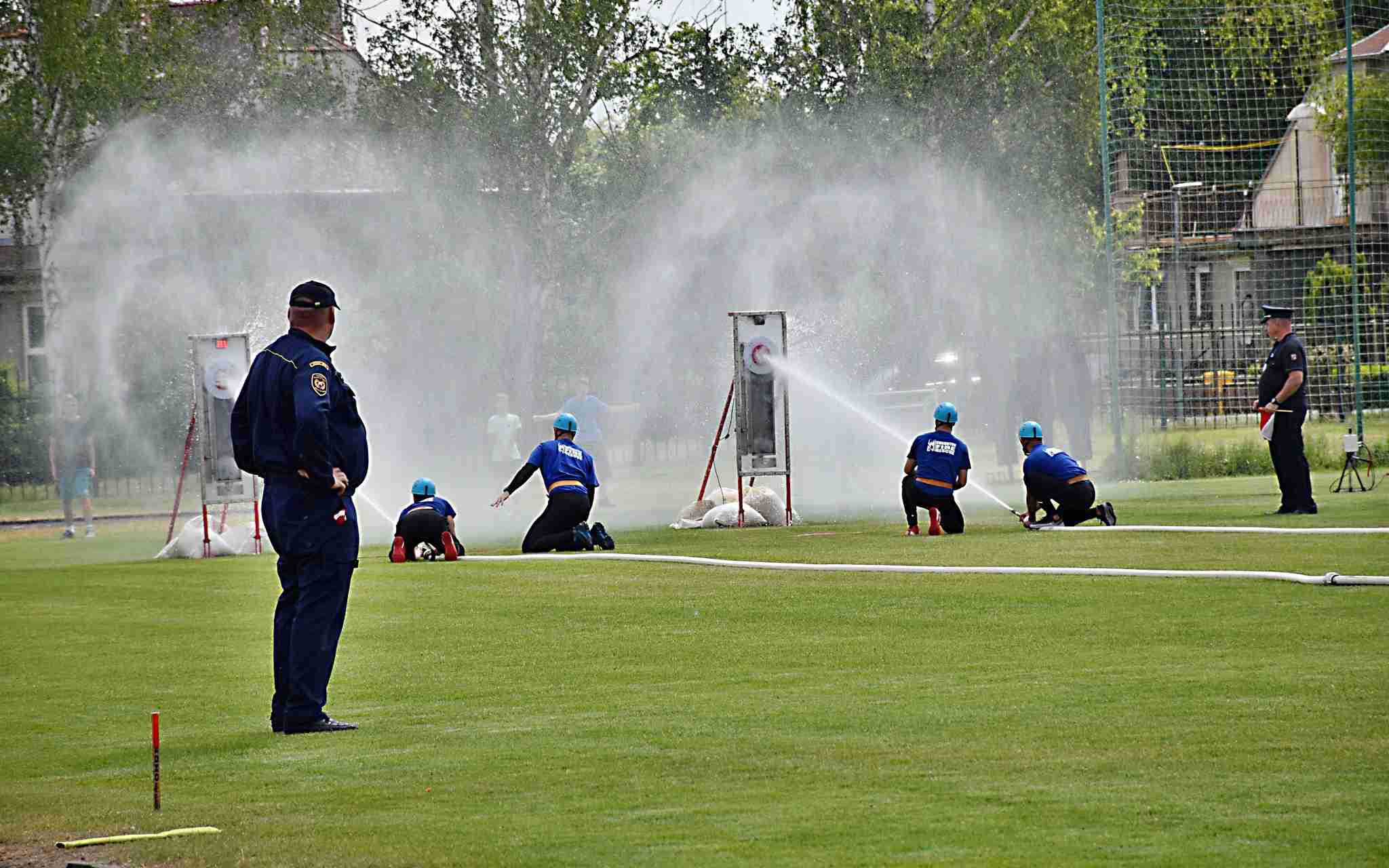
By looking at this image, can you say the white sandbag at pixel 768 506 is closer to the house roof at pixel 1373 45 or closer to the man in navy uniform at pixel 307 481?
the man in navy uniform at pixel 307 481

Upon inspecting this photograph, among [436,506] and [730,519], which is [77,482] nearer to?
[730,519]

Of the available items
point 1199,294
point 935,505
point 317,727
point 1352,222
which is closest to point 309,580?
point 317,727

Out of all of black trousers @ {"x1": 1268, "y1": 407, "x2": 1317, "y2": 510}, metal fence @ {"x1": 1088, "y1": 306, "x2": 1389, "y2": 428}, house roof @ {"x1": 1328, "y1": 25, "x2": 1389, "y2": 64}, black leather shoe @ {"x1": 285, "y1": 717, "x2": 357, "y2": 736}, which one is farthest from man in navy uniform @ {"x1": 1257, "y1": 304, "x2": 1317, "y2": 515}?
house roof @ {"x1": 1328, "y1": 25, "x2": 1389, "y2": 64}

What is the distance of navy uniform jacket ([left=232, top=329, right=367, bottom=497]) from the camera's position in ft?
28.0

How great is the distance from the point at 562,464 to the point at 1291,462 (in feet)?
25.6

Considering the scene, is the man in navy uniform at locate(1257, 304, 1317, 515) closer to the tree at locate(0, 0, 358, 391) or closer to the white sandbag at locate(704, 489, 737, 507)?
the white sandbag at locate(704, 489, 737, 507)

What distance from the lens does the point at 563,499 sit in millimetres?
19906

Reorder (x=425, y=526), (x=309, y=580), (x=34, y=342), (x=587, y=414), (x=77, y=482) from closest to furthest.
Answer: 1. (x=309, y=580)
2. (x=425, y=526)
3. (x=587, y=414)
4. (x=77, y=482)
5. (x=34, y=342)

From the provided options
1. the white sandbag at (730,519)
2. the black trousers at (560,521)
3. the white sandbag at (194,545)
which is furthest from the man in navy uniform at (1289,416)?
the white sandbag at (194,545)

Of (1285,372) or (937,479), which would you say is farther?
(1285,372)

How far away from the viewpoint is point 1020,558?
16.7 m

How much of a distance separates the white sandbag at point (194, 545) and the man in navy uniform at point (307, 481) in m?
14.2

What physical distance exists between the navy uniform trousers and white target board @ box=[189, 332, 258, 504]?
47.7 ft

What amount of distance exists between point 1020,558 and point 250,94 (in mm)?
27197
